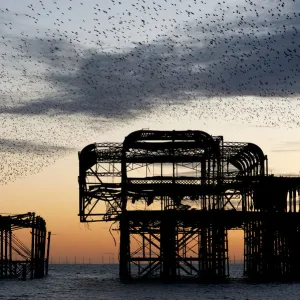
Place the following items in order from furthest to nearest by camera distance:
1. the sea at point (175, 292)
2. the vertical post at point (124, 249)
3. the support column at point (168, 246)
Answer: the vertical post at point (124, 249) < the support column at point (168, 246) < the sea at point (175, 292)

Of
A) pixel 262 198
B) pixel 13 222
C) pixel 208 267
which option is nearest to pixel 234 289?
pixel 208 267

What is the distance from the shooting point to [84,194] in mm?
71375

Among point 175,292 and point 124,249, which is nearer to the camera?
point 175,292

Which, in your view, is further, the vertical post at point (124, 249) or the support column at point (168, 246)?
the vertical post at point (124, 249)

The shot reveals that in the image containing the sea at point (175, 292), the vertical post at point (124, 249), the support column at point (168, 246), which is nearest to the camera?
the sea at point (175, 292)

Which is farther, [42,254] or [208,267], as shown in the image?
[42,254]

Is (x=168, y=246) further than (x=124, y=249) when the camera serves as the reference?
No

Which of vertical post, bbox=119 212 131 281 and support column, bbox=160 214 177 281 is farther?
Result: vertical post, bbox=119 212 131 281

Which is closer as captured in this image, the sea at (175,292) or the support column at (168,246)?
the sea at (175,292)

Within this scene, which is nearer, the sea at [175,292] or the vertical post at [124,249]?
the sea at [175,292]

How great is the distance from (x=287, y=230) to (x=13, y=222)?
952 inches

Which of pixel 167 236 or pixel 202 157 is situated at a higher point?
pixel 202 157

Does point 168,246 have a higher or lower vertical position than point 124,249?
higher

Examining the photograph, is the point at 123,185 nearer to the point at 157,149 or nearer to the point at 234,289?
the point at 157,149
